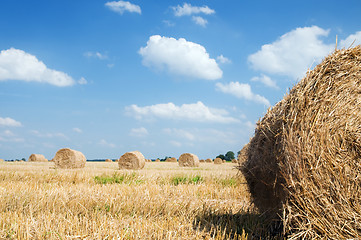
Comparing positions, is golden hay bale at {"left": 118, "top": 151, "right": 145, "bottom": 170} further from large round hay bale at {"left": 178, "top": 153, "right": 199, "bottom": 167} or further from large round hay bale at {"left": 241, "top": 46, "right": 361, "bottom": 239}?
large round hay bale at {"left": 241, "top": 46, "right": 361, "bottom": 239}

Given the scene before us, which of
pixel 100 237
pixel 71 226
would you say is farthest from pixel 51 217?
pixel 100 237

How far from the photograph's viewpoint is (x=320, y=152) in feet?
11.6

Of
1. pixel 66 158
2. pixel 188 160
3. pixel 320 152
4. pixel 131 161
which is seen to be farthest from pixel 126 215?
pixel 188 160

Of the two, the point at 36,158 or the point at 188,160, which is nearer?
the point at 188,160

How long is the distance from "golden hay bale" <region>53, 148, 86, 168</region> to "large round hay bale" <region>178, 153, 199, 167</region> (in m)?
7.57

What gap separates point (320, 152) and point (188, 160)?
1918cm

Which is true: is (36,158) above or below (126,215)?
above

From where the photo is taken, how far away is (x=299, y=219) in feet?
11.4

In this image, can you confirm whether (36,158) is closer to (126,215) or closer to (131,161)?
(131,161)

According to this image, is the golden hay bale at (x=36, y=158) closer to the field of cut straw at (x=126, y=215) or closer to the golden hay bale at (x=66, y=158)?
the golden hay bale at (x=66, y=158)

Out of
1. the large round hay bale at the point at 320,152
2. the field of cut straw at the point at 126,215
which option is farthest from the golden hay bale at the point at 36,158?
the large round hay bale at the point at 320,152

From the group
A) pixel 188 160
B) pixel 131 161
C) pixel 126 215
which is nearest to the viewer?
Answer: pixel 126 215

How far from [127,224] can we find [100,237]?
61 cm

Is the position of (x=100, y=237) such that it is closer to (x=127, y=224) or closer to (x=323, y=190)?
(x=127, y=224)
